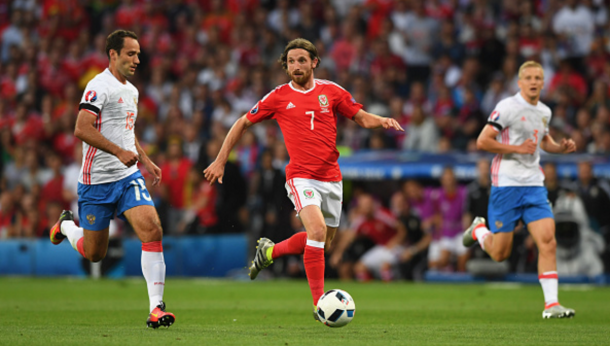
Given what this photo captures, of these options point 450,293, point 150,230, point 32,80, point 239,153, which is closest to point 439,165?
point 450,293


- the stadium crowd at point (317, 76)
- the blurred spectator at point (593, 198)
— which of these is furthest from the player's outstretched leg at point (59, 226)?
the blurred spectator at point (593, 198)

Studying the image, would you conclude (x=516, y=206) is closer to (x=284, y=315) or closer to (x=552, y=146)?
(x=552, y=146)

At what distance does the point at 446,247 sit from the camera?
1655 cm

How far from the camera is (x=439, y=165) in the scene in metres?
16.7

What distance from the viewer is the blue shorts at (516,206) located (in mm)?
10055

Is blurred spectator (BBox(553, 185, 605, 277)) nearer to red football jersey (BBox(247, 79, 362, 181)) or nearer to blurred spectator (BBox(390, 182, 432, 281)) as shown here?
blurred spectator (BBox(390, 182, 432, 281))

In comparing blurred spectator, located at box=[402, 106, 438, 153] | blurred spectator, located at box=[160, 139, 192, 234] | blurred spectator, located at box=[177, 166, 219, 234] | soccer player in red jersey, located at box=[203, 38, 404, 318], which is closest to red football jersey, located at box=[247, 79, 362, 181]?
soccer player in red jersey, located at box=[203, 38, 404, 318]

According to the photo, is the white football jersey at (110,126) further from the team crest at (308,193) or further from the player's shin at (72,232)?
the team crest at (308,193)

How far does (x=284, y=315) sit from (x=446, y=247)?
716 centimetres

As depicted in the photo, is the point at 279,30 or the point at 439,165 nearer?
the point at 439,165

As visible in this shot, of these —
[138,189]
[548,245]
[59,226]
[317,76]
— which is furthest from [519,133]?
[317,76]

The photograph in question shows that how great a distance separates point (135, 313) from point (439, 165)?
26.8 feet

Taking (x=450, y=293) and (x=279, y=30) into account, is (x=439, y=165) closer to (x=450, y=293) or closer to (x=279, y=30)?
(x=450, y=293)

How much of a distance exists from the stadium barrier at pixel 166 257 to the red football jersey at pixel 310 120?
8.71m
